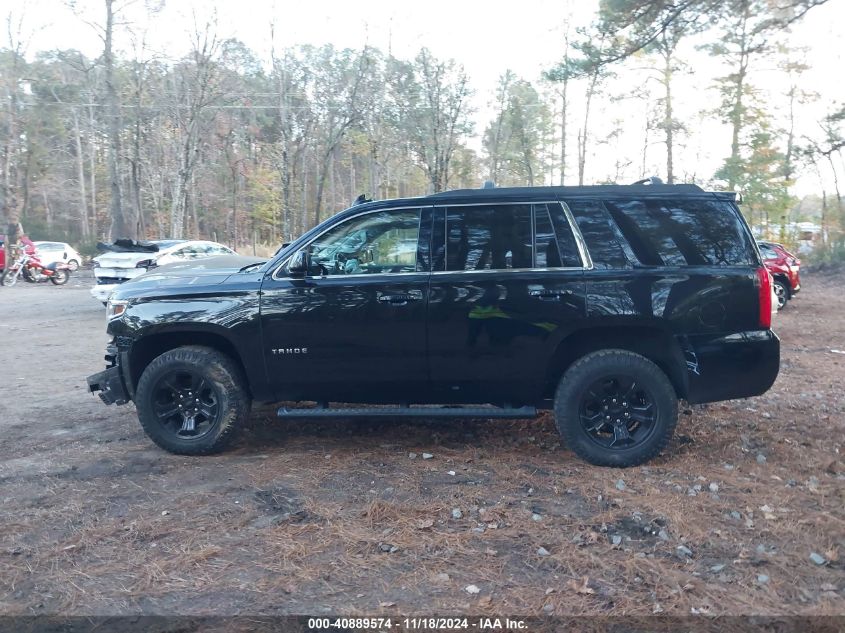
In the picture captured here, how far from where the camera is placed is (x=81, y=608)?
335 cm

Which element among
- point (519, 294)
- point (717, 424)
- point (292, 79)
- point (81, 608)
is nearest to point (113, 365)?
point (81, 608)

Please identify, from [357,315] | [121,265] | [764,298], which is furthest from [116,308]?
[121,265]

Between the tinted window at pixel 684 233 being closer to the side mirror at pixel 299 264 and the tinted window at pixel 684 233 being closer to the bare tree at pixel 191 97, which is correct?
the side mirror at pixel 299 264

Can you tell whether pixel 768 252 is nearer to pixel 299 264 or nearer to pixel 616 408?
pixel 616 408

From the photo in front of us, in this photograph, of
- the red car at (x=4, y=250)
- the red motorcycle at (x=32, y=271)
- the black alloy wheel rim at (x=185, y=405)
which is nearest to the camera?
the black alloy wheel rim at (x=185, y=405)

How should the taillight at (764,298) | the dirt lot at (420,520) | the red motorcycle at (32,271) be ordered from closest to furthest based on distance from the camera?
the dirt lot at (420,520), the taillight at (764,298), the red motorcycle at (32,271)

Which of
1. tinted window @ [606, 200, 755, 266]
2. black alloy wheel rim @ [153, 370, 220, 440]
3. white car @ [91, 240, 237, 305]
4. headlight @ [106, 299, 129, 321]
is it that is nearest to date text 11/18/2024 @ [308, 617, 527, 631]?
black alloy wheel rim @ [153, 370, 220, 440]

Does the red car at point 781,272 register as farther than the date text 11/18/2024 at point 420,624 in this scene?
Yes

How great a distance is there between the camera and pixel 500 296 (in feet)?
16.5

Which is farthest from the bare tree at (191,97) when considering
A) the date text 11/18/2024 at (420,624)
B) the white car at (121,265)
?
the date text 11/18/2024 at (420,624)

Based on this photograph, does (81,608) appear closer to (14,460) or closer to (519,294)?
(14,460)

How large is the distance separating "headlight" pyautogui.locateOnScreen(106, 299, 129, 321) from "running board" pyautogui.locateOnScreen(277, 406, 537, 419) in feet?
4.82

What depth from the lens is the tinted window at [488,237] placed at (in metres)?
5.13

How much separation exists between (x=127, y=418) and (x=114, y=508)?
224 cm
